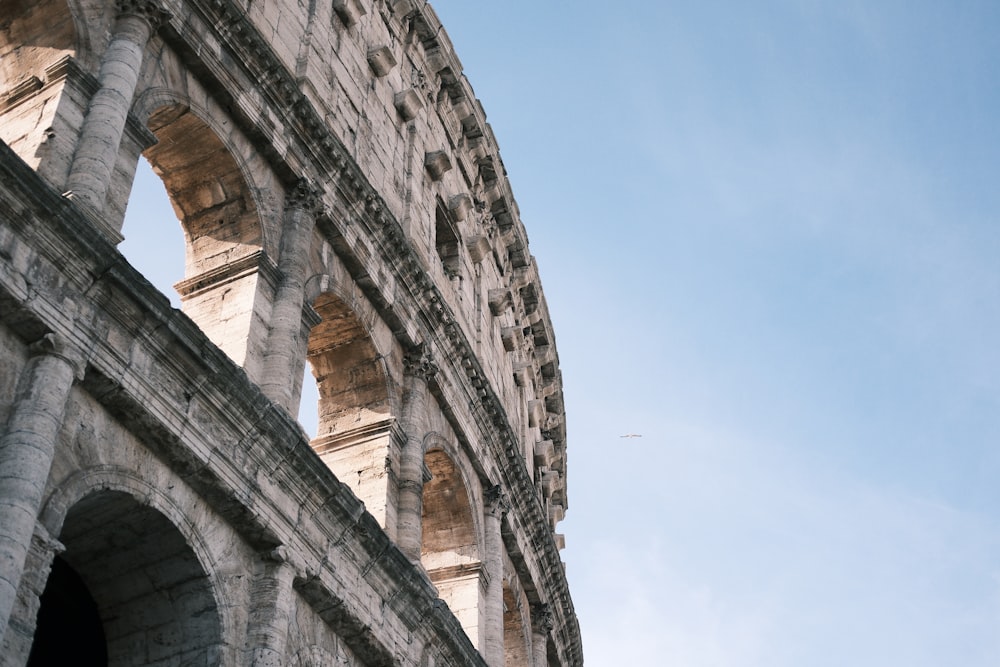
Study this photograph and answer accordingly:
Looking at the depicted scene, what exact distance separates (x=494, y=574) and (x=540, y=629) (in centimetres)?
365

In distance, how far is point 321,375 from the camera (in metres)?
18.0

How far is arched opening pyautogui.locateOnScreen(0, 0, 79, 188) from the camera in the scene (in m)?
12.3

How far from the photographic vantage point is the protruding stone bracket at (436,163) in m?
22.3

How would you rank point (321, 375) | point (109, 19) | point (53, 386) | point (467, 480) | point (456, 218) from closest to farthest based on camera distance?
point (53, 386), point (109, 19), point (321, 375), point (467, 480), point (456, 218)

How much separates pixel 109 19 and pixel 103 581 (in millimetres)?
5680

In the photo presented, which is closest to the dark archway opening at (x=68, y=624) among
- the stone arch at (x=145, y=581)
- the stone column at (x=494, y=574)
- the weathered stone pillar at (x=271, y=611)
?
the stone arch at (x=145, y=581)

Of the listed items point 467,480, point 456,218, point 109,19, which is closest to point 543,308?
point 456,218

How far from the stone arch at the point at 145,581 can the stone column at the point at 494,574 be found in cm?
648

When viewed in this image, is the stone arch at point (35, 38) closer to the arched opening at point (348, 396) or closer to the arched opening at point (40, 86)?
the arched opening at point (40, 86)

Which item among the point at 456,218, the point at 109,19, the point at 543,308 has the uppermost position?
the point at 543,308

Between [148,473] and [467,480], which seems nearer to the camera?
[148,473]

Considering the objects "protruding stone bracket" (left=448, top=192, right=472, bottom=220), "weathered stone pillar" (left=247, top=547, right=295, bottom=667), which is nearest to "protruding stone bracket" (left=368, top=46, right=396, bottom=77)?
"protruding stone bracket" (left=448, top=192, right=472, bottom=220)

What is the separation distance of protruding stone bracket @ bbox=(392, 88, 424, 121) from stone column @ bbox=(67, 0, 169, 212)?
7126 millimetres

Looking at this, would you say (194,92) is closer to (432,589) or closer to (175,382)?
(175,382)
